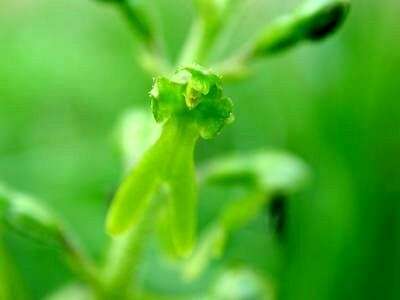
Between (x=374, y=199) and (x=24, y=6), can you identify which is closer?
(x=374, y=199)

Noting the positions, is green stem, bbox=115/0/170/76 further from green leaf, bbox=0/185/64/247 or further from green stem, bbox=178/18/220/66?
green leaf, bbox=0/185/64/247

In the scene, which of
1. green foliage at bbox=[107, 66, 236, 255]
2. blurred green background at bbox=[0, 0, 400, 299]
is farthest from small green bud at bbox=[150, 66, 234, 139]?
blurred green background at bbox=[0, 0, 400, 299]

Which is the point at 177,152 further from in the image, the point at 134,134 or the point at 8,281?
the point at 8,281

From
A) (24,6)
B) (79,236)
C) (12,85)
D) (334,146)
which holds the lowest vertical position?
(79,236)

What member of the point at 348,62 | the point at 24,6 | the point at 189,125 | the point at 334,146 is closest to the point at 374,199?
the point at 334,146

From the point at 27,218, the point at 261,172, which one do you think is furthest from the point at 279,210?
the point at 27,218

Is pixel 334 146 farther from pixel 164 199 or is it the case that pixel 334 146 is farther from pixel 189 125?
pixel 189 125
